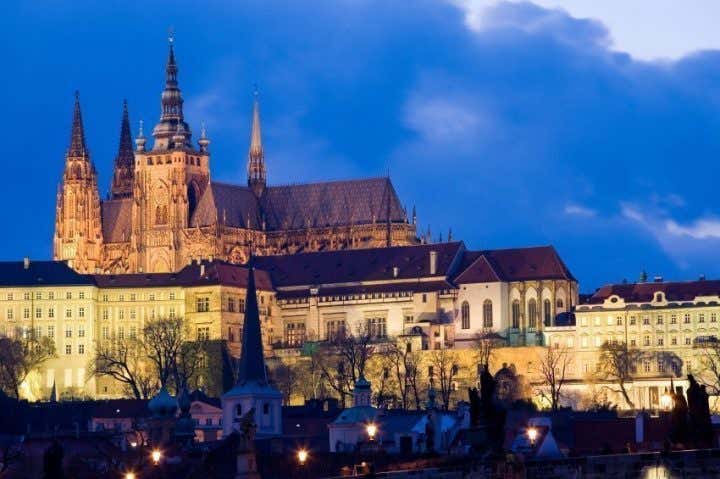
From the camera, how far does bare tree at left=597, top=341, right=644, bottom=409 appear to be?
19394 centimetres

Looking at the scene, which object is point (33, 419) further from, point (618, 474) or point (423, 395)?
point (618, 474)

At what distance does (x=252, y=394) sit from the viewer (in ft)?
448

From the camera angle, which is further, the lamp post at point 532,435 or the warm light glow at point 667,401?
the lamp post at point 532,435

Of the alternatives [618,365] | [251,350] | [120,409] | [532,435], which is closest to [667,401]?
[532,435]

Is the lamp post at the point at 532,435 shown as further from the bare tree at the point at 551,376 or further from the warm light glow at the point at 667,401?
the bare tree at the point at 551,376

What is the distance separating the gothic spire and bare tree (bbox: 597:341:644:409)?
54489 mm

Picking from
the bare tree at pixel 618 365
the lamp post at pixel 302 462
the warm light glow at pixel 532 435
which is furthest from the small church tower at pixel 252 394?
the bare tree at pixel 618 365

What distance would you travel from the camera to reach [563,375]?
19700cm

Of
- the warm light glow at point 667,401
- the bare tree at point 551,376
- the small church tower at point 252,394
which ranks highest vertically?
the bare tree at point 551,376

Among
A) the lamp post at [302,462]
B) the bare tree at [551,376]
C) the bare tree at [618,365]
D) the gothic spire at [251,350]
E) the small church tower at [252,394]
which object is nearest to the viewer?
the lamp post at [302,462]

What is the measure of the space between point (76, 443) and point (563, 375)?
281 ft

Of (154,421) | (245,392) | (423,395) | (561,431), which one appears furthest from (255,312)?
(423,395)

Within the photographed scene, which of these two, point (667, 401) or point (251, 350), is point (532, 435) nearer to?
point (667, 401)

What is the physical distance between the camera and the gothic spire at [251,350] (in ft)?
458
